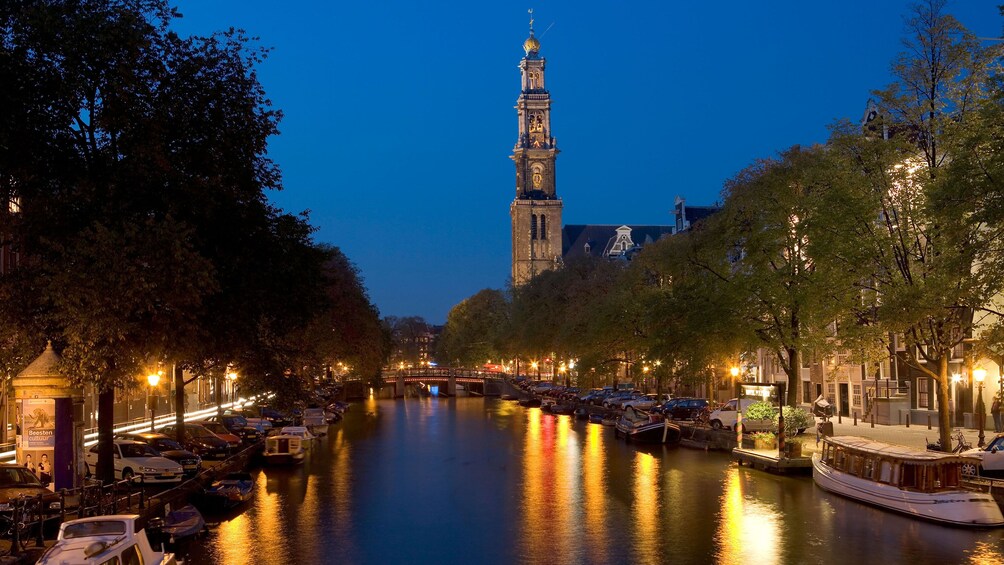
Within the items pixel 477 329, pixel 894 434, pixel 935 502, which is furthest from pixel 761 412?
pixel 477 329

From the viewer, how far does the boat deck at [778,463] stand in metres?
41.9

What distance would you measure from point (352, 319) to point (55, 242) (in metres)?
56.8

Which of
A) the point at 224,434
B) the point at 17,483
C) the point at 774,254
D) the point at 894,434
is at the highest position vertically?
the point at 774,254

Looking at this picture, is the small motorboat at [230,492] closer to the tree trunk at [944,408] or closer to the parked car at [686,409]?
the tree trunk at [944,408]

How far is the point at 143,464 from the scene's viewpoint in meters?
37.7

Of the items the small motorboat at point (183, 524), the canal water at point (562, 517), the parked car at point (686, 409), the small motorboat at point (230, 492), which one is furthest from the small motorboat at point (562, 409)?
the small motorboat at point (183, 524)

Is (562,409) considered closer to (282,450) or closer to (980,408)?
(282,450)

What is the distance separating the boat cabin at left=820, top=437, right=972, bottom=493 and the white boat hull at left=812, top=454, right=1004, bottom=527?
9.5 inches

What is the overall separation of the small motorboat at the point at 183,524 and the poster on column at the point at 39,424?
443 cm

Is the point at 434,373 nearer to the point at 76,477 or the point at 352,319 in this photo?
the point at 352,319

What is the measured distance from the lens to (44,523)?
24781mm

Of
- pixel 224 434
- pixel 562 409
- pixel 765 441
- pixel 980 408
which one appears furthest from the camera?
pixel 562 409

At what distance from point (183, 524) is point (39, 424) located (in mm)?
5776

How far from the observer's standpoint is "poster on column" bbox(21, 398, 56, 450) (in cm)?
2934
